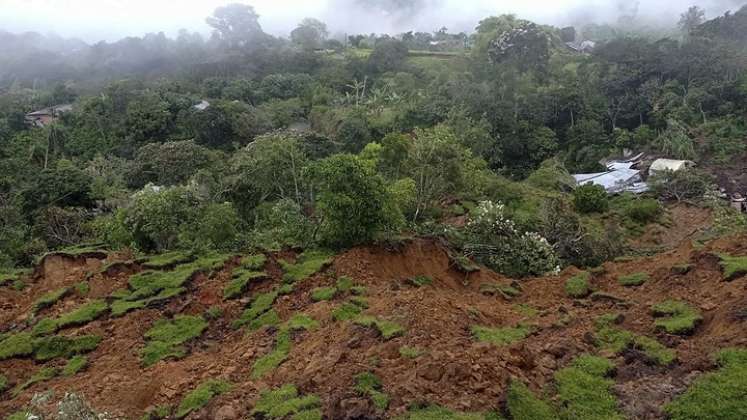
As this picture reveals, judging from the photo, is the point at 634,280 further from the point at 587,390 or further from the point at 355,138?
the point at 355,138

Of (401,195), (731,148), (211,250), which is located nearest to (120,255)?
(211,250)

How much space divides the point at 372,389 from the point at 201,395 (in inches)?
96.1

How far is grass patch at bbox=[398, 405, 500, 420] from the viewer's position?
6.60 meters

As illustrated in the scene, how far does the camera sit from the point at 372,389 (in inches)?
289

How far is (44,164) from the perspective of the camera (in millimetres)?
38156

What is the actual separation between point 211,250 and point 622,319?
9.13 m

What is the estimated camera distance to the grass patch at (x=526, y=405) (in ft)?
22.4

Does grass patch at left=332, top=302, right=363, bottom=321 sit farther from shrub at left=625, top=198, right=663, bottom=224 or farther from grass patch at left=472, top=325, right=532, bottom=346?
shrub at left=625, top=198, right=663, bottom=224

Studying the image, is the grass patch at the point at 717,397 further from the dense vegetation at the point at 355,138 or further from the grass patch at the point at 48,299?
the grass patch at the point at 48,299

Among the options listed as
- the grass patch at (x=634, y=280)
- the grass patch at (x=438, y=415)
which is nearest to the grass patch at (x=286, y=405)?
the grass patch at (x=438, y=415)

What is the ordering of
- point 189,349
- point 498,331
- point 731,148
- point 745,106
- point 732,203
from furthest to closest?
point 745,106
point 731,148
point 732,203
point 189,349
point 498,331

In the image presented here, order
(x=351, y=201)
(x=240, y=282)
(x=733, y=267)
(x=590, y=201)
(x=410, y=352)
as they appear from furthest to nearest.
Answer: (x=590, y=201) < (x=351, y=201) < (x=240, y=282) < (x=733, y=267) < (x=410, y=352)

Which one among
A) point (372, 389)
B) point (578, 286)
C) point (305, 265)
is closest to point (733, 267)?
point (578, 286)

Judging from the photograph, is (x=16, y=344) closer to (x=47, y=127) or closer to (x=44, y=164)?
(x=44, y=164)
